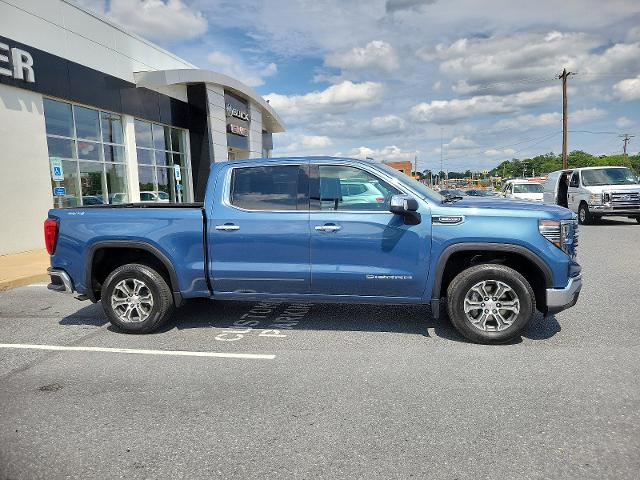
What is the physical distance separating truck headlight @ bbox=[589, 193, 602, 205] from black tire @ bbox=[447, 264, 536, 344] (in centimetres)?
1363

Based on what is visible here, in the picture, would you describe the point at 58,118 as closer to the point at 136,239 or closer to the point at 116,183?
the point at 116,183

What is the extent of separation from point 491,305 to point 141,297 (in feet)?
12.3

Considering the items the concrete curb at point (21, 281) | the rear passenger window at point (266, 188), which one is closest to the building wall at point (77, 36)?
the concrete curb at point (21, 281)

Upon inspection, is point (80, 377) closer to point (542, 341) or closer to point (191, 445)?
point (191, 445)

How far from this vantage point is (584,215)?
16.8 metres

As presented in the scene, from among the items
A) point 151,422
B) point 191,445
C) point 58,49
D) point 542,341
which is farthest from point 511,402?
point 58,49

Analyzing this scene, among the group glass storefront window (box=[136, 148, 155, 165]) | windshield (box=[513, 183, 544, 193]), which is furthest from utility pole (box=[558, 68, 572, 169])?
glass storefront window (box=[136, 148, 155, 165])

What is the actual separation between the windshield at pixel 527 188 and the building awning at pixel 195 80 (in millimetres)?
15519

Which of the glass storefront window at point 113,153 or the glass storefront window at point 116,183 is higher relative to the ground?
the glass storefront window at point 113,153

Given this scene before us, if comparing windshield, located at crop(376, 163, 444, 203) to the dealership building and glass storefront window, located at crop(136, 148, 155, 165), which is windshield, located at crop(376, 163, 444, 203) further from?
glass storefront window, located at crop(136, 148, 155, 165)

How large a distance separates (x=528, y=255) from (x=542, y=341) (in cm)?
95

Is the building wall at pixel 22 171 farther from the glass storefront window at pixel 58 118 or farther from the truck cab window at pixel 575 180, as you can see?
the truck cab window at pixel 575 180

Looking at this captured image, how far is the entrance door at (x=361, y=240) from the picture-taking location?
468 cm

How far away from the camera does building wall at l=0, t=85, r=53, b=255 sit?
11625mm
